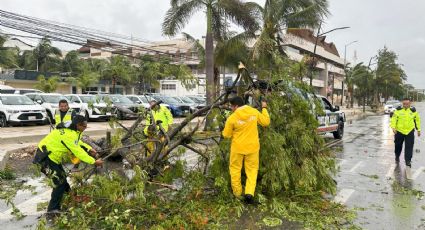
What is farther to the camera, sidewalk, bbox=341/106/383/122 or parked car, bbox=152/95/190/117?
sidewalk, bbox=341/106/383/122

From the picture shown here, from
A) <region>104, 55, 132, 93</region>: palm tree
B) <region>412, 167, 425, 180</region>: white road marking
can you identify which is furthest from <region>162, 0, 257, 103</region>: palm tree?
<region>104, 55, 132, 93</region>: palm tree

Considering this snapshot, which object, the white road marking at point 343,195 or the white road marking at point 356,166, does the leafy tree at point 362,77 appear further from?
the white road marking at point 343,195

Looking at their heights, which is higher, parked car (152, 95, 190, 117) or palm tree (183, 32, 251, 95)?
palm tree (183, 32, 251, 95)

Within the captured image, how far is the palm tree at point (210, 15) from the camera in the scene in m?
17.6

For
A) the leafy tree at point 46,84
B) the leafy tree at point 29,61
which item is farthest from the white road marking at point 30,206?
the leafy tree at point 29,61

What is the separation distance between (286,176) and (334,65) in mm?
84225

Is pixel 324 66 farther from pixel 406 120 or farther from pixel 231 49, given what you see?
pixel 406 120

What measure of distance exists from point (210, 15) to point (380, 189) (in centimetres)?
1286

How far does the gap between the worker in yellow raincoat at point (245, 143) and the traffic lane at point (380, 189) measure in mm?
1671

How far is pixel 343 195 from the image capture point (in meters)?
6.82

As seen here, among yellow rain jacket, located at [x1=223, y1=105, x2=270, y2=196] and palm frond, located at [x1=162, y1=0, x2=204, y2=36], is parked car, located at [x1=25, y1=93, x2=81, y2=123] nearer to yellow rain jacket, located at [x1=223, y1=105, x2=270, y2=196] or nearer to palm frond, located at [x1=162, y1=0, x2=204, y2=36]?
palm frond, located at [x1=162, y1=0, x2=204, y2=36]

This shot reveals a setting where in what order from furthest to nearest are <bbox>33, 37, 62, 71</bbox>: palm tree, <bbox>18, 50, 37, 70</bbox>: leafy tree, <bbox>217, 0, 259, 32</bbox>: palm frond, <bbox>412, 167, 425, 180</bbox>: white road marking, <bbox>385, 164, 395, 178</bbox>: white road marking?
<bbox>18, 50, 37, 70</bbox>: leafy tree, <bbox>33, 37, 62, 71</bbox>: palm tree, <bbox>217, 0, 259, 32</bbox>: palm frond, <bbox>385, 164, 395, 178</bbox>: white road marking, <bbox>412, 167, 425, 180</bbox>: white road marking

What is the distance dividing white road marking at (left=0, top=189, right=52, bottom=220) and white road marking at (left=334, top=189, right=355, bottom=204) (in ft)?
16.4

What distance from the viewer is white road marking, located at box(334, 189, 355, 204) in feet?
21.3
